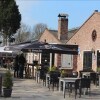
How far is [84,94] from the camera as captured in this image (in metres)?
19.5

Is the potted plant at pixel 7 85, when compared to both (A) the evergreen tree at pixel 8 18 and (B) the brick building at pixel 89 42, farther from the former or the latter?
(A) the evergreen tree at pixel 8 18

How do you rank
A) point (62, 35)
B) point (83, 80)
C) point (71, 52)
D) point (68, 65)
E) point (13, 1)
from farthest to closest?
point (13, 1) → point (62, 35) → point (68, 65) → point (71, 52) → point (83, 80)

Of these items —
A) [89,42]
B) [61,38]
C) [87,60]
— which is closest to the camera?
[89,42]

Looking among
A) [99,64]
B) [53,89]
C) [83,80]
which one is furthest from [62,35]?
[83,80]

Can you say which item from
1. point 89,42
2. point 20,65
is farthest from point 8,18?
point 20,65

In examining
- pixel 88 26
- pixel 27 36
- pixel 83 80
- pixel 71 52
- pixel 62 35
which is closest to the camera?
pixel 83 80

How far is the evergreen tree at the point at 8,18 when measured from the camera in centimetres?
4341

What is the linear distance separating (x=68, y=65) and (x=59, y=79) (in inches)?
678

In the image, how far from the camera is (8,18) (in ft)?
144

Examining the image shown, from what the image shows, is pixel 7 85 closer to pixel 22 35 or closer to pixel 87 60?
pixel 87 60

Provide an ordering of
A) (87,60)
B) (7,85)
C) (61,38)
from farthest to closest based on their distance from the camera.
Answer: (61,38) → (87,60) → (7,85)

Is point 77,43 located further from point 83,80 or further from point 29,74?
point 83,80

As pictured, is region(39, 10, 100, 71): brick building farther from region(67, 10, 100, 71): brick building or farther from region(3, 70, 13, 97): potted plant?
region(3, 70, 13, 97): potted plant

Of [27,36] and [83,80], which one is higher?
[27,36]
